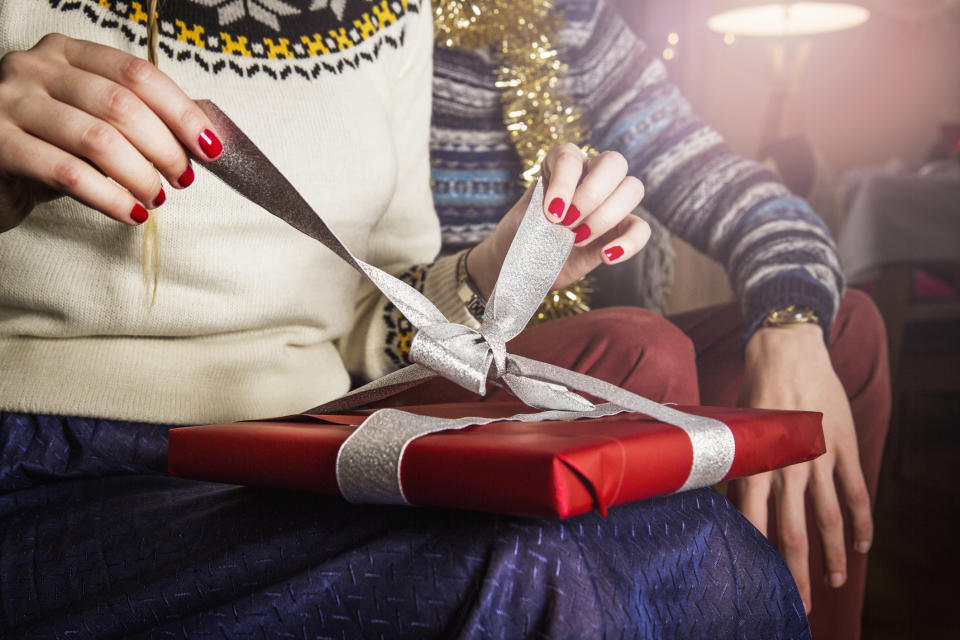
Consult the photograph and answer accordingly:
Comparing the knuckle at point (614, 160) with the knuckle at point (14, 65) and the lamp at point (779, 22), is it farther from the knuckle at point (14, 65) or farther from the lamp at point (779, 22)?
the lamp at point (779, 22)

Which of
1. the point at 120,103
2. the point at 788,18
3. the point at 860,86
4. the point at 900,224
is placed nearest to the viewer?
the point at 120,103

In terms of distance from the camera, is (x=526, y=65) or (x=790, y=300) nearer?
(x=790, y=300)

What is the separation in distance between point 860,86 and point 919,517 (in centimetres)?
257

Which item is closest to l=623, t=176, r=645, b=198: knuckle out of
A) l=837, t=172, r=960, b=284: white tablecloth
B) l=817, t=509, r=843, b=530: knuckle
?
l=817, t=509, r=843, b=530: knuckle

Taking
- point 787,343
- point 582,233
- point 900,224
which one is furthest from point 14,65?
point 900,224

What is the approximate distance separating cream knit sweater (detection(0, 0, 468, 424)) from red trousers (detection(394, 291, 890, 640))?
145 mm

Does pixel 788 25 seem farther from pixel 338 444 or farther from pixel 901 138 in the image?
pixel 338 444

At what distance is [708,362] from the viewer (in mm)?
746

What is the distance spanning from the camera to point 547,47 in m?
0.91

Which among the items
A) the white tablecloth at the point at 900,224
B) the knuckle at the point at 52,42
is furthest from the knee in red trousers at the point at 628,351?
the white tablecloth at the point at 900,224

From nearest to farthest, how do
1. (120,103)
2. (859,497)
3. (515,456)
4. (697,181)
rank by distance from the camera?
1. (515,456)
2. (120,103)
3. (859,497)
4. (697,181)

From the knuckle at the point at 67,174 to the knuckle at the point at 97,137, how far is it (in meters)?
0.02

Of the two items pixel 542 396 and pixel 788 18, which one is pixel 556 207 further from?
pixel 788 18

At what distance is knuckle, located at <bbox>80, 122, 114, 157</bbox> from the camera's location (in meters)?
0.37
